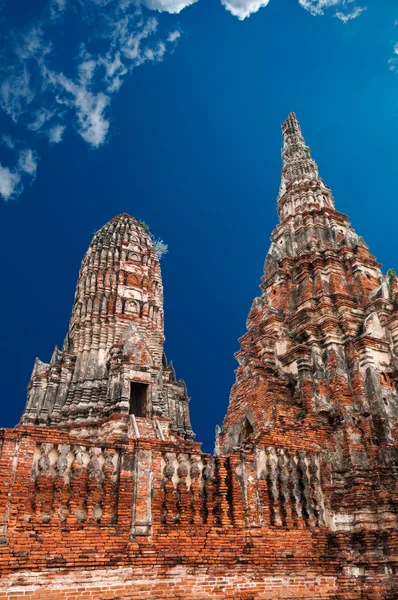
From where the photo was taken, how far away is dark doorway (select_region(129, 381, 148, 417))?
69.8 feet

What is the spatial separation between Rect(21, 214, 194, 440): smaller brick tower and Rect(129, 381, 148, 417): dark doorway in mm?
45

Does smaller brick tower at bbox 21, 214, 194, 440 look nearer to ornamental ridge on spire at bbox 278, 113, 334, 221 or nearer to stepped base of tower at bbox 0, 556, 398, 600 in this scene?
stepped base of tower at bbox 0, 556, 398, 600

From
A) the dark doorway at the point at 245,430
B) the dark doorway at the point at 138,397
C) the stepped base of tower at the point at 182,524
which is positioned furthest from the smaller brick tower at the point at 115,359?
the stepped base of tower at the point at 182,524

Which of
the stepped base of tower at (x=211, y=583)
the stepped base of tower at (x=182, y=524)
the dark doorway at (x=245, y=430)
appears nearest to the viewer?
the stepped base of tower at (x=211, y=583)

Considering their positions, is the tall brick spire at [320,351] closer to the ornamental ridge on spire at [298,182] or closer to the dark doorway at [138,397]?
the ornamental ridge on spire at [298,182]

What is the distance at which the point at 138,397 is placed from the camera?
2158cm

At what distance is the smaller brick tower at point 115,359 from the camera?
20672 mm

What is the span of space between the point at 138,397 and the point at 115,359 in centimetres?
215

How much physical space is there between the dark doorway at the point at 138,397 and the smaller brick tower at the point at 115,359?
5 cm

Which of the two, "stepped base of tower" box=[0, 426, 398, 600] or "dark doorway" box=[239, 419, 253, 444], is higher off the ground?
"dark doorway" box=[239, 419, 253, 444]

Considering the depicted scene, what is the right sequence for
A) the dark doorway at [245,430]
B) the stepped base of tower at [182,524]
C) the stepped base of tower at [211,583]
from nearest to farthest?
the stepped base of tower at [211,583] → the stepped base of tower at [182,524] → the dark doorway at [245,430]

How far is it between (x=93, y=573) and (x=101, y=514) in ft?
3.35

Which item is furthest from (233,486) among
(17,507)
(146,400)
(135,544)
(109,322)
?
(109,322)

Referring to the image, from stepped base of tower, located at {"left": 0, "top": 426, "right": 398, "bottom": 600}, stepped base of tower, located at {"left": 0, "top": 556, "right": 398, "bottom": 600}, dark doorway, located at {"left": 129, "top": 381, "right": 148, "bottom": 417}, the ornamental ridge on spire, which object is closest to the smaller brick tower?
dark doorway, located at {"left": 129, "top": 381, "right": 148, "bottom": 417}
